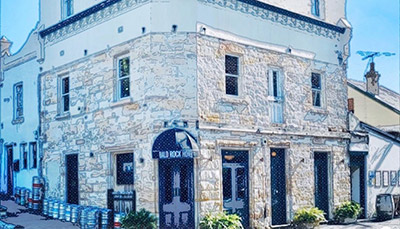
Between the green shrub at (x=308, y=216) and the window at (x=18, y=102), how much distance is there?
11759mm

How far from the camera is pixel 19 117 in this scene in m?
20.9

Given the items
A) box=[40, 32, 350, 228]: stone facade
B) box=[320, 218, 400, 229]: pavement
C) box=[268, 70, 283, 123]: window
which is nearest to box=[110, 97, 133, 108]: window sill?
box=[40, 32, 350, 228]: stone facade

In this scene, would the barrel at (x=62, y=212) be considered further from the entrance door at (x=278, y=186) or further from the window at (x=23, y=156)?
the entrance door at (x=278, y=186)

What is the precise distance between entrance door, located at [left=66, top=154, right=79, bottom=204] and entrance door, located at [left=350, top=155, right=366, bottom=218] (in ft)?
32.6

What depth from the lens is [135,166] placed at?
14.3m

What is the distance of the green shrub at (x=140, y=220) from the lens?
13.1 m

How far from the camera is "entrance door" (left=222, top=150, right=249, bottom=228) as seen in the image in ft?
48.1

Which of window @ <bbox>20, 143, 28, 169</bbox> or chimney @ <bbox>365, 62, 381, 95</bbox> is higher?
chimney @ <bbox>365, 62, 381, 95</bbox>

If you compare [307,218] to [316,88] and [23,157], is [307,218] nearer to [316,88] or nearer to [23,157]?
[316,88]

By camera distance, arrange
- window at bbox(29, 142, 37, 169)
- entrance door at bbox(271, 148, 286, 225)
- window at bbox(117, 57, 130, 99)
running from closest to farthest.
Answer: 1. window at bbox(117, 57, 130, 99)
2. entrance door at bbox(271, 148, 286, 225)
3. window at bbox(29, 142, 37, 169)

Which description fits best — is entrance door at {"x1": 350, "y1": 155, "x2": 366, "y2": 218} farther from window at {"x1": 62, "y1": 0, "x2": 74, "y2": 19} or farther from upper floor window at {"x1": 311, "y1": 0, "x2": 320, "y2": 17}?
window at {"x1": 62, "y1": 0, "x2": 74, "y2": 19}

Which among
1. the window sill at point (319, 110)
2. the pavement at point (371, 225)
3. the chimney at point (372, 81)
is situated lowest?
the pavement at point (371, 225)

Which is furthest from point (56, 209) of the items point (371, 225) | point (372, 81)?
point (372, 81)

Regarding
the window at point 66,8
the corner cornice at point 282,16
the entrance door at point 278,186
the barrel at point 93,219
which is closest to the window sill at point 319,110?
the entrance door at point 278,186
